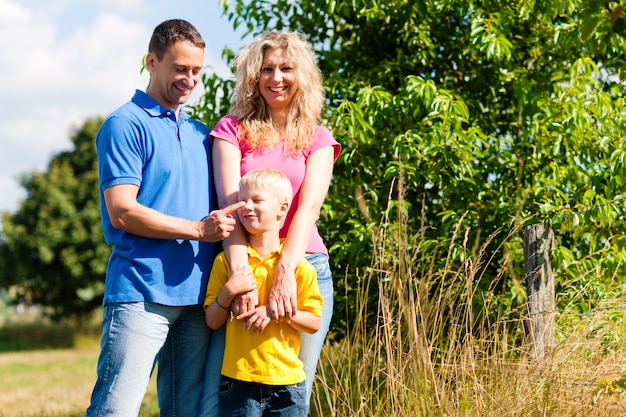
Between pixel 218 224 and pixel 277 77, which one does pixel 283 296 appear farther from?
pixel 277 77

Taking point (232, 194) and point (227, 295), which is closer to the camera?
point (227, 295)

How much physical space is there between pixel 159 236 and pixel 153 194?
20cm

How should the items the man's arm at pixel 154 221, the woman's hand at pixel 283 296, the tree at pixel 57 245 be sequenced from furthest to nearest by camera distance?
the tree at pixel 57 245
the woman's hand at pixel 283 296
the man's arm at pixel 154 221

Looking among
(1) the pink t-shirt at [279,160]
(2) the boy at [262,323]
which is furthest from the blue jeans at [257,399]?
(1) the pink t-shirt at [279,160]

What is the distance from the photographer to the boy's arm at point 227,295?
2949mm

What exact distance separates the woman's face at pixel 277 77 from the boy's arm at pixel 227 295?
31.8 inches

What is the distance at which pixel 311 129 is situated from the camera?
3314 millimetres

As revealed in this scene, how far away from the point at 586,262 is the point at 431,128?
4.26ft

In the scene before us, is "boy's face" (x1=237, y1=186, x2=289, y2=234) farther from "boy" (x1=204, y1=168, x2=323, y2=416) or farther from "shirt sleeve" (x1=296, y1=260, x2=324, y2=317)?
"shirt sleeve" (x1=296, y1=260, x2=324, y2=317)

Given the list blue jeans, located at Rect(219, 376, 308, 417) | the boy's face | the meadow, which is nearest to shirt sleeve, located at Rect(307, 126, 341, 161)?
Result: the boy's face

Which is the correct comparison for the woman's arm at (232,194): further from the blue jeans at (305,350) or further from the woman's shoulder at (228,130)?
the blue jeans at (305,350)

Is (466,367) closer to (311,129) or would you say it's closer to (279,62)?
(311,129)

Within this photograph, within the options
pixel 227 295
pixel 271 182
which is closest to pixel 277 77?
pixel 271 182

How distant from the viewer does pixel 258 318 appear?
301 centimetres
